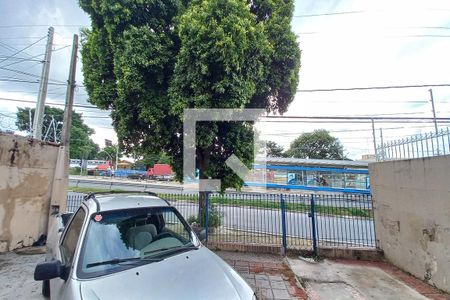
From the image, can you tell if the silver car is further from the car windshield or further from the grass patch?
the grass patch

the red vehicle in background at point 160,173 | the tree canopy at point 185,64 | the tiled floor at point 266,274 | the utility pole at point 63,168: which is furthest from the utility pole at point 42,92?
the red vehicle in background at point 160,173

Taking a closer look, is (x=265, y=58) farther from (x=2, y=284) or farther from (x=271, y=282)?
(x=2, y=284)

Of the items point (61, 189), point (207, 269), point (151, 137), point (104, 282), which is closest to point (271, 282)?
point (207, 269)

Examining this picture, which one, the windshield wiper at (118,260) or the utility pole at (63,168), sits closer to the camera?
the windshield wiper at (118,260)

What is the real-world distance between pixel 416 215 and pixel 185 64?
603 centimetres

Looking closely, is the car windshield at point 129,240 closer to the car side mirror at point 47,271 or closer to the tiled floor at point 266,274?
the car side mirror at point 47,271

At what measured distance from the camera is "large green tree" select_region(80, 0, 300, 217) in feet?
17.8

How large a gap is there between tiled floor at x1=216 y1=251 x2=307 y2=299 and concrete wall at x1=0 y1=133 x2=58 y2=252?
5.22 meters

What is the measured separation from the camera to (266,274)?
5312 millimetres

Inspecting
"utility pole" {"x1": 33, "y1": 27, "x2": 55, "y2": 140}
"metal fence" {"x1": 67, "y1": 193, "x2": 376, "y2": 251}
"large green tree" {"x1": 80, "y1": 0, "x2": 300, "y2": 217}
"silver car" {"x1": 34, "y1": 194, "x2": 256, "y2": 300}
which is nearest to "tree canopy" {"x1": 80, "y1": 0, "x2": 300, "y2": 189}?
"large green tree" {"x1": 80, "y1": 0, "x2": 300, "y2": 217}

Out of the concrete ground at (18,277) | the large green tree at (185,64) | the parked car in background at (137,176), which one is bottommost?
the concrete ground at (18,277)

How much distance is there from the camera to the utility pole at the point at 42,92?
8750 millimetres

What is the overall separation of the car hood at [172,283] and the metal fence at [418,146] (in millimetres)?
4832

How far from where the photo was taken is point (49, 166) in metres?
7.32
